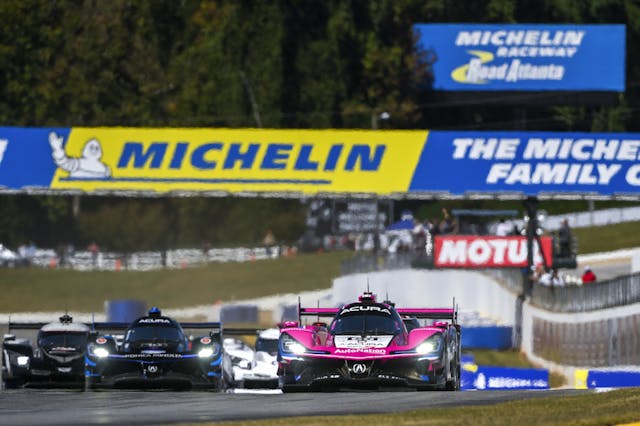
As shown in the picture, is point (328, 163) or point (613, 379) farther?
point (328, 163)

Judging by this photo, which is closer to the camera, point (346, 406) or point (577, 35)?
point (346, 406)

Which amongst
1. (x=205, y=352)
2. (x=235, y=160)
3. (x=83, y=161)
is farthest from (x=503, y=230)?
(x=205, y=352)

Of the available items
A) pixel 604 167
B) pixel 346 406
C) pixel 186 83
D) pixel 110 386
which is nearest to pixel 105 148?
pixel 604 167

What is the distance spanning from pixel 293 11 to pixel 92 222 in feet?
96.2

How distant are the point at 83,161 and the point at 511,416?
3328 centimetres

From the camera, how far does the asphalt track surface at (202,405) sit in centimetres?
2097

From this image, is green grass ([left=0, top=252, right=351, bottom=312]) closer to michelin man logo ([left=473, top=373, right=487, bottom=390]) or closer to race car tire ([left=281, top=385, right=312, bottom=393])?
michelin man logo ([left=473, top=373, right=487, bottom=390])

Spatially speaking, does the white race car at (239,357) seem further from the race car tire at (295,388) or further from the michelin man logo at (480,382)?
the race car tire at (295,388)

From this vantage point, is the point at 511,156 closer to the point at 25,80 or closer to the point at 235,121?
the point at 235,121

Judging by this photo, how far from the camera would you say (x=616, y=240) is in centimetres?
7556

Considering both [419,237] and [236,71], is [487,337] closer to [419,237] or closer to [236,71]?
[419,237]

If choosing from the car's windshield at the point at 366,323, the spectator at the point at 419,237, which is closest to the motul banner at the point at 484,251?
the spectator at the point at 419,237

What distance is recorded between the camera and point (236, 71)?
8725cm

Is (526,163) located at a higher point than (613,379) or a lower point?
higher
